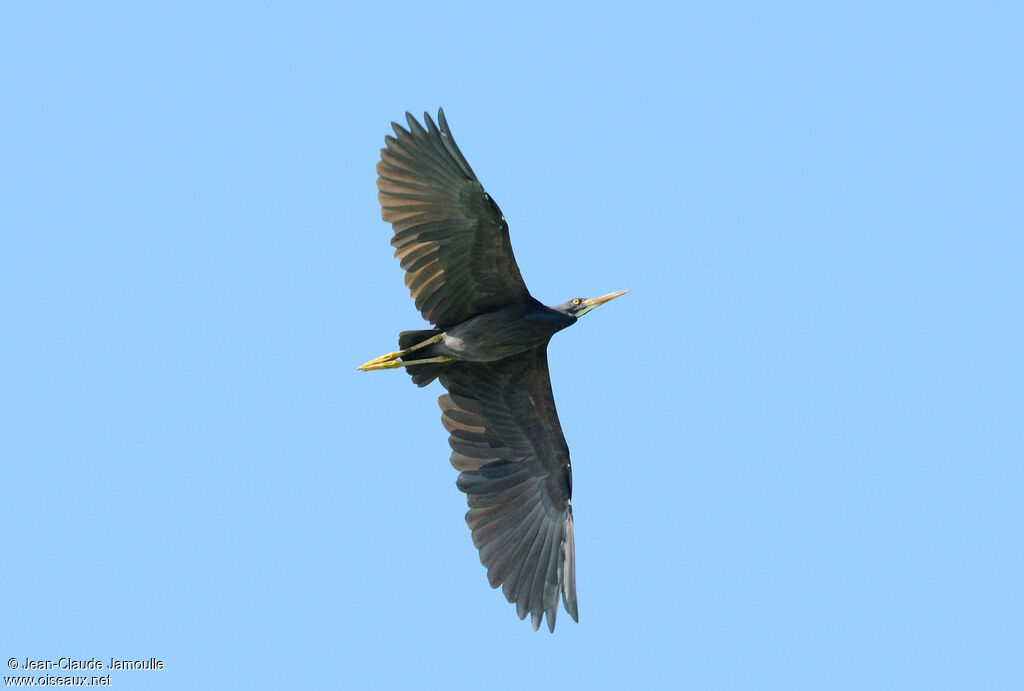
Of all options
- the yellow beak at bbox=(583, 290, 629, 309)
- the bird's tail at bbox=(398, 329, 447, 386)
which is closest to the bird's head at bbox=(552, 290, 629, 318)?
the yellow beak at bbox=(583, 290, 629, 309)

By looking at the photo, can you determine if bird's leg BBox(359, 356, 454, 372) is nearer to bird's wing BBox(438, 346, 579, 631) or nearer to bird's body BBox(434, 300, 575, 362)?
bird's body BBox(434, 300, 575, 362)

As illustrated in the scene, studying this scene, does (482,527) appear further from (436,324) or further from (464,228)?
(464,228)

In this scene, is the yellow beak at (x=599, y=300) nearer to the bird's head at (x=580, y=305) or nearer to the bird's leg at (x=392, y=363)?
the bird's head at (x=580, y=305)

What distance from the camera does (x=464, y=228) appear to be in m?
13.8

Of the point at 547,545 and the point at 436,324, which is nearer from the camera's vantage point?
the point at 436,324

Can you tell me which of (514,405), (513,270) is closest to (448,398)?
(514,405)

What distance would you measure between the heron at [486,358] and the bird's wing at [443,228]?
1 centimetres

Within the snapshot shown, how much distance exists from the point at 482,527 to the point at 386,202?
3839 mm

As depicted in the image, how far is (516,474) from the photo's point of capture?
15.6 meters

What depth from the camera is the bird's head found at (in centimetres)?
1486

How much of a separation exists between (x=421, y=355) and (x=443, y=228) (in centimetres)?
149

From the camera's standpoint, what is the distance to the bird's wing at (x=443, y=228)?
13477mm

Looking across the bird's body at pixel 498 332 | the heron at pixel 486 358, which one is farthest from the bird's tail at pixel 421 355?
the bird's body at pixel 498 332

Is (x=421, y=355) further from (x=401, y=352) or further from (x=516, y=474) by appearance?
(x=516, y=474)
